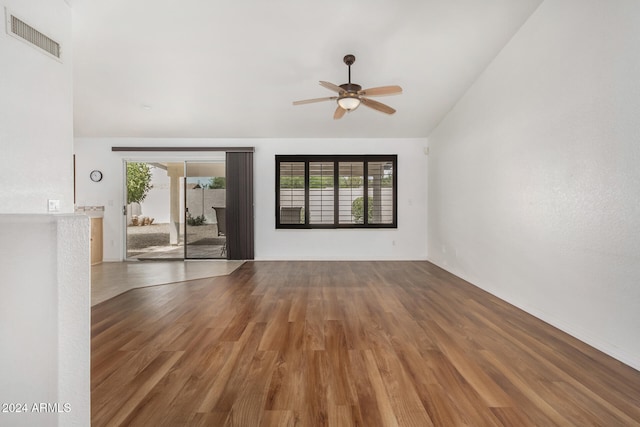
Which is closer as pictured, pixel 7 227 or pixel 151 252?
pixel 7 227

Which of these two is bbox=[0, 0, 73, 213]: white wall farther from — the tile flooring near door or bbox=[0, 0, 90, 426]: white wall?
bbox=[0, 0, 90, 426]: white wall

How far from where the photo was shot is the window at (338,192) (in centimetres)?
581

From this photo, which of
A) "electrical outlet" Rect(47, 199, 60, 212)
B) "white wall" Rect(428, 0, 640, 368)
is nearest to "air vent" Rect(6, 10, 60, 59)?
"electrical outlet" Rect(47, 199, 60, 212)

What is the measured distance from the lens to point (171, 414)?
1478 mm

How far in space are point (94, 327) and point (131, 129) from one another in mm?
4117

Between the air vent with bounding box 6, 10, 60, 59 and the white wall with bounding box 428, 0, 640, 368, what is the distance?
15.3 ft

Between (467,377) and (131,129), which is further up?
(131,129)

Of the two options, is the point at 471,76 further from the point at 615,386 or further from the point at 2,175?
the point at 2,175

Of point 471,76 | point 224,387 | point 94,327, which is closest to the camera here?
point 224,387

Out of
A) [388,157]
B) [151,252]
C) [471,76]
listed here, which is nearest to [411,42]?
[471,76]

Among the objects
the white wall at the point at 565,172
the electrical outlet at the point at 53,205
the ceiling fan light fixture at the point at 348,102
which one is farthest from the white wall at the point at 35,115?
the white wall at the point at 565,172

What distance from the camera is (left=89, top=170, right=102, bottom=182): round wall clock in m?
5.66

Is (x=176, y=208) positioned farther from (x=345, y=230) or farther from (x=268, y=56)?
(x=268, y=56)

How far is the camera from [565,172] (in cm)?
258
